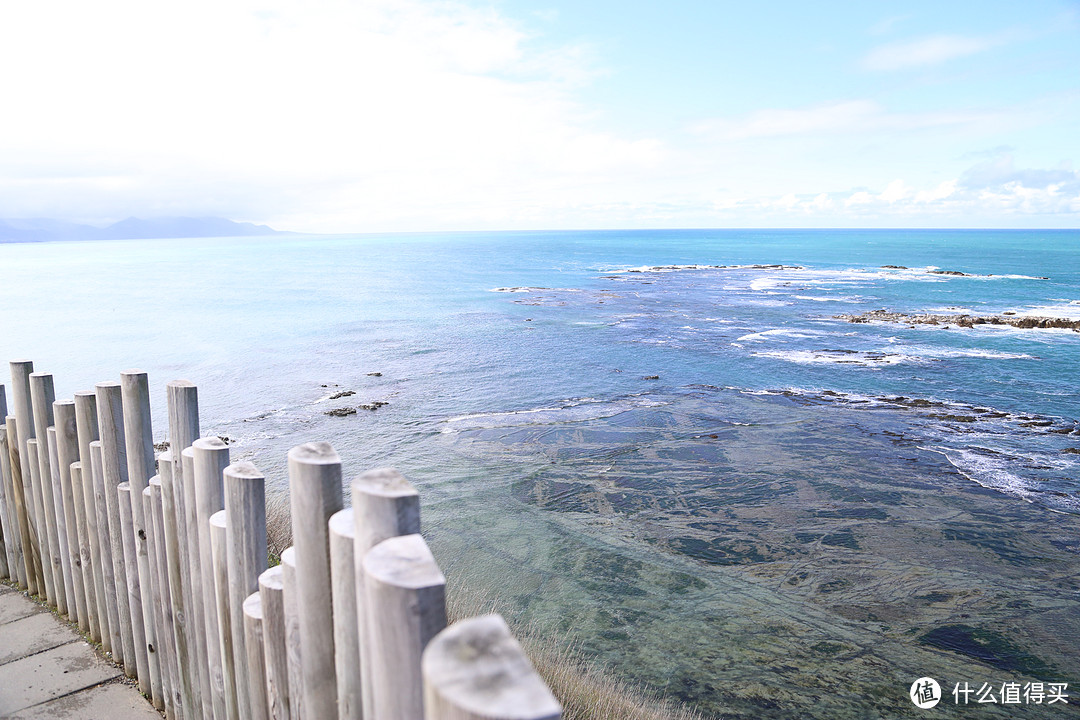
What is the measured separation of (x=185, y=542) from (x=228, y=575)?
600mm

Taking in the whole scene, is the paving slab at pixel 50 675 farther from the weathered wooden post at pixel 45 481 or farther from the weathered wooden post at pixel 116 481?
the weathered wooden post at pixel 45 481

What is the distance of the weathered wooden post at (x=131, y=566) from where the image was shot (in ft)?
11.2

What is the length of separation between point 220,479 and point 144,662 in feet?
5.49

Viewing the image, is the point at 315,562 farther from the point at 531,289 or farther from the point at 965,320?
the point at 531,289

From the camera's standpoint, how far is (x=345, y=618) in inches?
70.1

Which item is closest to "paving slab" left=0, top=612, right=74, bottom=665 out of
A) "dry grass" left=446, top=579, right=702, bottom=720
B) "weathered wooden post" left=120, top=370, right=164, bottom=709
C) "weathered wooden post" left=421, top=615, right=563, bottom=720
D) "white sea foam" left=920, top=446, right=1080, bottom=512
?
"weathered wooden post" left=120, top=370, right=164, bottom=709

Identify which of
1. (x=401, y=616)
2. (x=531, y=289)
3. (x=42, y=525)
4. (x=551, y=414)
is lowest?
(x=551, y=414)

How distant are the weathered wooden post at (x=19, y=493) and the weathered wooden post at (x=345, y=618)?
374 cm

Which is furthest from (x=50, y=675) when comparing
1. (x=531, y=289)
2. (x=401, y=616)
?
(x=531, y=289)

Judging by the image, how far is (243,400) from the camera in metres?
17.5

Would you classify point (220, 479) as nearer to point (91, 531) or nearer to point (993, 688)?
point (91, 531)

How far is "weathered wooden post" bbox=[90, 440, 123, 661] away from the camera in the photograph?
142 inches

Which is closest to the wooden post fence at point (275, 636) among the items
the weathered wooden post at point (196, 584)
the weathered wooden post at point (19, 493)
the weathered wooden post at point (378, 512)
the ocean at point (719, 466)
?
the weathered wooden post at point (196, 584)

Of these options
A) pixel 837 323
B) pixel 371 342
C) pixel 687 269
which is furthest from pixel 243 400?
pixel 687 269
